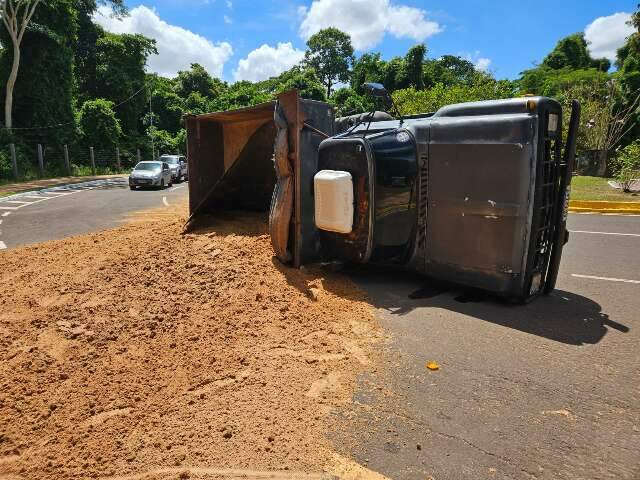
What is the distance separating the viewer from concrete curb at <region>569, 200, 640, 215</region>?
11512mm

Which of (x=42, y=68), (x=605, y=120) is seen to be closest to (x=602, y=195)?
(x=605, y=120)

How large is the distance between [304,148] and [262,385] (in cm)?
326

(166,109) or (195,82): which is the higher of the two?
(195,82)

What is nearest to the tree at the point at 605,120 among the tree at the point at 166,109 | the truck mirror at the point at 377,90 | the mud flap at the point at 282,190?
the truck mirror at the point at 377,90

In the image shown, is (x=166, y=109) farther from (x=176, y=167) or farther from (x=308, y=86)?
(x=176, y=167)

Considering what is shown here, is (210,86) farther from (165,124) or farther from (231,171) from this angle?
(231,171)

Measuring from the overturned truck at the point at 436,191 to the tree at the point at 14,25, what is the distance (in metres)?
24.8

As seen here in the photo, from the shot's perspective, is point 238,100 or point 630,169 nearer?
point 630,169

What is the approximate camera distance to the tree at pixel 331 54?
61.0m

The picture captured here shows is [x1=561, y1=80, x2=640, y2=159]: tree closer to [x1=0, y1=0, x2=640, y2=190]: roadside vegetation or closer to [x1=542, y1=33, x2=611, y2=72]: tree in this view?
[x1=0, y1=0, x2=640, y2=190]: roadside vegetation

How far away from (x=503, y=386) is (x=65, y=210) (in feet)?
46.3

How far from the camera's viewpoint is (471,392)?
2.95 metres

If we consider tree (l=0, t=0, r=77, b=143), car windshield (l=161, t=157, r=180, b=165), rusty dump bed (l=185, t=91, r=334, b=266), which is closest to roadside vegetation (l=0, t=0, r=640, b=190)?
Answer: tree (l=0, t=0, r=77, b=143)

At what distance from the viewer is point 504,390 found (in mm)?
2961
